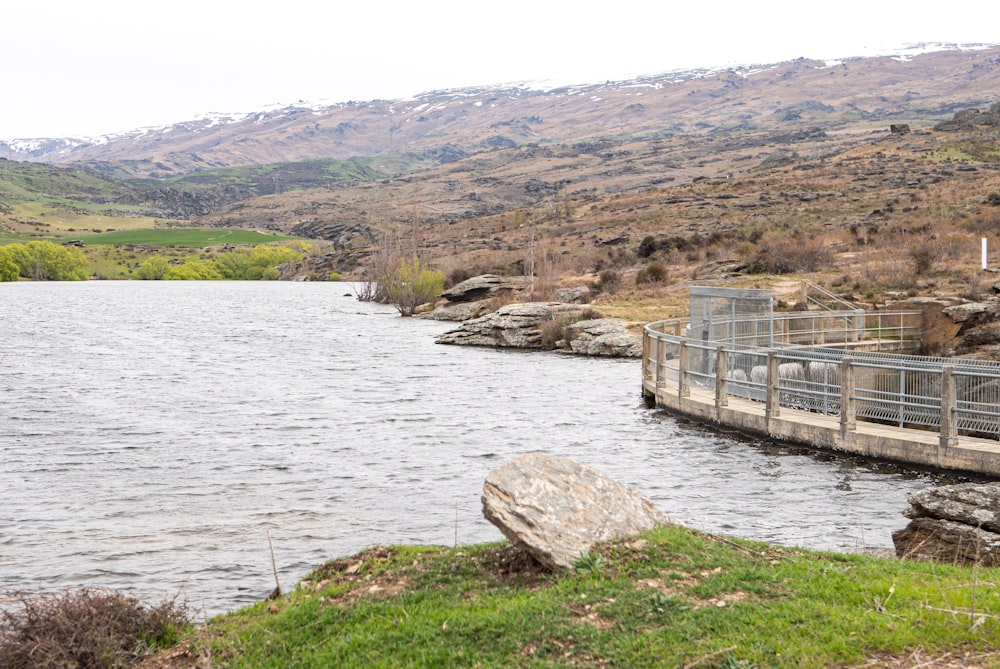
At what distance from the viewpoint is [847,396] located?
1944 centimetres

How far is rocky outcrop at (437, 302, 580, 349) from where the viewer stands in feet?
156

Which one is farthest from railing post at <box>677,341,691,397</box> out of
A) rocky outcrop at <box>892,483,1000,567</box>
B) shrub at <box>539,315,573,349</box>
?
shrub at <box>539,315,573,349</box>

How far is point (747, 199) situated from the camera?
10006 centimetres

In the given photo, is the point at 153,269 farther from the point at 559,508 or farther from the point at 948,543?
the point at 948,543

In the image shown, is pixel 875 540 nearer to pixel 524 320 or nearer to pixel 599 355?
pixel 599 355

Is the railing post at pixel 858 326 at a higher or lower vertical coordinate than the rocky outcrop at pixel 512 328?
higher

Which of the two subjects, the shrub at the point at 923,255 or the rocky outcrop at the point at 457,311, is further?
the rocky outcrop at the point at 457,311

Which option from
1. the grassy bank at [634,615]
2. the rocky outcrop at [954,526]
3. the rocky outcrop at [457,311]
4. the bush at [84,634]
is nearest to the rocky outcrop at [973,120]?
the rocky outcrop at [457,311]

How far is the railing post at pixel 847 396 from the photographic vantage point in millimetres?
19406

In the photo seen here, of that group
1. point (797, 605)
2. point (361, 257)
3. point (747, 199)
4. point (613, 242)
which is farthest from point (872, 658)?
point (361, 257)

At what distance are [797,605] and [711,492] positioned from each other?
31.5 feet

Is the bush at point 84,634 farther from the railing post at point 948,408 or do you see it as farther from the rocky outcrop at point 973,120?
the rocky outcrop at point 973,120

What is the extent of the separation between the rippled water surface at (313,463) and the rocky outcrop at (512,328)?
3359 millimetres

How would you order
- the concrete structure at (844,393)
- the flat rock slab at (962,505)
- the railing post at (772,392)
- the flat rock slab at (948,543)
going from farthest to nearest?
the railing post at (772,392), the concrete structure at (844,393), the flat rock slab at (962,505), the flat rock slab at (948,543)
